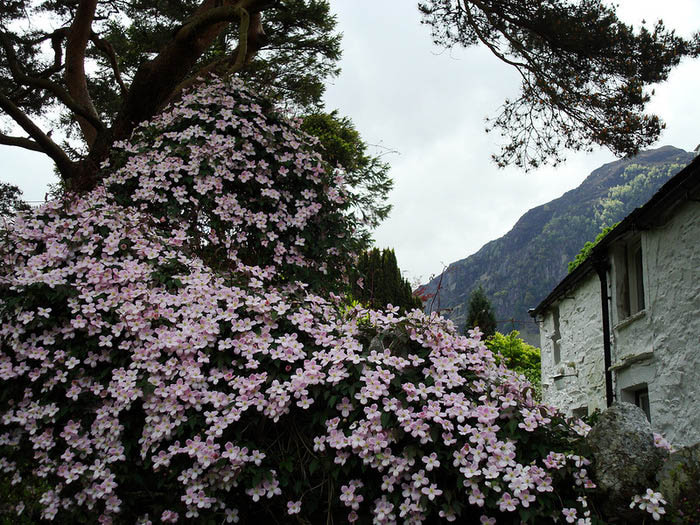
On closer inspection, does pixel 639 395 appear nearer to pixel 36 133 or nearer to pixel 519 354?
pixel 36 133

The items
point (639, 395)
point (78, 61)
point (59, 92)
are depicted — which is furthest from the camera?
point (78, 61)

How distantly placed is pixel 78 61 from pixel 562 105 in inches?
303

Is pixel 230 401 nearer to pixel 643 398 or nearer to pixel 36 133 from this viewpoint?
pixel 36 133

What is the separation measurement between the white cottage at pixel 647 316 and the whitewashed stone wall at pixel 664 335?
0.01m

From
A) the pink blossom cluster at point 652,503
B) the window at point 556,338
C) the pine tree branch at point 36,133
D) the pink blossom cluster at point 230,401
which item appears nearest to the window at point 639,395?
the window at point 556,338

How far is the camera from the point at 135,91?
22.0 ft

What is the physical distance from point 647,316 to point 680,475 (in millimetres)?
6204

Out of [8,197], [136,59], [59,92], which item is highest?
[136,59]

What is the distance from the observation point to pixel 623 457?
8.79 ft

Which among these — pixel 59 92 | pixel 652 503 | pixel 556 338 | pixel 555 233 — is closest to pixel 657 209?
pixel 652 503

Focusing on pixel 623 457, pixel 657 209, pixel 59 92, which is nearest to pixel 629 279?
pixel 657 209

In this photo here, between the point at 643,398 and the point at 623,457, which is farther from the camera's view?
the point at 643,398

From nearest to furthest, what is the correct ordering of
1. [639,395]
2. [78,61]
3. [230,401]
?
[230,401] → [639,395] → [78,61]

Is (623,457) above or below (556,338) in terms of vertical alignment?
below
